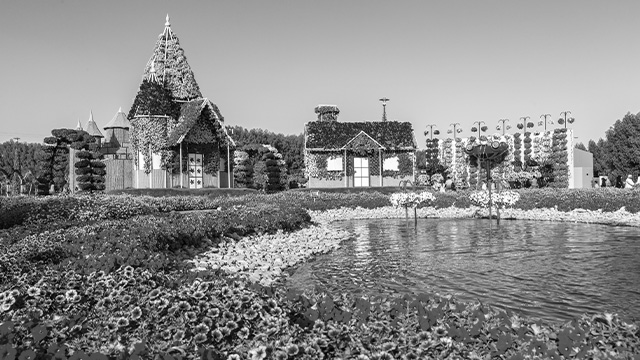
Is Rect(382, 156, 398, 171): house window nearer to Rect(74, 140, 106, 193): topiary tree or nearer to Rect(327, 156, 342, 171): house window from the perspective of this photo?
Rect(327, 156, 342, 171): house window

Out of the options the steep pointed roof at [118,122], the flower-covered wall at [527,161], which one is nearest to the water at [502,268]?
the flower-covered wall at [527,161]

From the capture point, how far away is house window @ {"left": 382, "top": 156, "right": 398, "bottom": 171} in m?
41.5

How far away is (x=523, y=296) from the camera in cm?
805

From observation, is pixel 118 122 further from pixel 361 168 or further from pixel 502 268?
pixel 502 268

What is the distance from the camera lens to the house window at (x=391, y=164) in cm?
4153

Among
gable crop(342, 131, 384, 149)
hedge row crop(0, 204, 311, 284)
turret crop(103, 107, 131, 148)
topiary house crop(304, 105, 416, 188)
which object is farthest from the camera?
turret crop(103, 107, 131, 148)

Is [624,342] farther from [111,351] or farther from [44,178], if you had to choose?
[44,178]

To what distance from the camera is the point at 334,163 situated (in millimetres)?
41594

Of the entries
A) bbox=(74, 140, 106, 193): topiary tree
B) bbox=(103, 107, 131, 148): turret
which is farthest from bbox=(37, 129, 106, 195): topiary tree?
bbox=(103, 107, 131, 148): turret

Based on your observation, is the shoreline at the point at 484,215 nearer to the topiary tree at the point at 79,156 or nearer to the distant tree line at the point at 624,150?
the topiary tree at the point at 79,156

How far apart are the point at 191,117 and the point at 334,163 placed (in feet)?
43.6

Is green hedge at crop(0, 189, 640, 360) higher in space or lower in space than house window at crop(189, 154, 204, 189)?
lower

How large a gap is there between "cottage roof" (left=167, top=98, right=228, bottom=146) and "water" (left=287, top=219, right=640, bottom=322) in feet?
59.5

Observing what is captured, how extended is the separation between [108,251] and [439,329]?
5.80m
